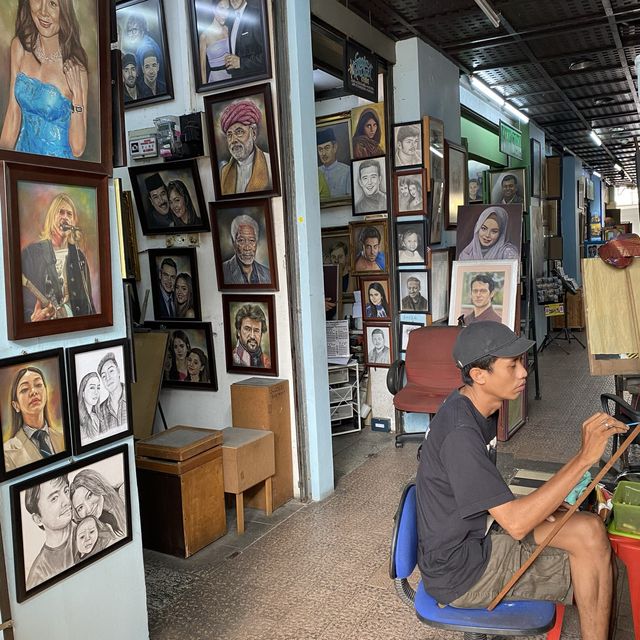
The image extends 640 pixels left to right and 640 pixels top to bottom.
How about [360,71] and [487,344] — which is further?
[360,71]

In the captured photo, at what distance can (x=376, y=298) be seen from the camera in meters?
5.79

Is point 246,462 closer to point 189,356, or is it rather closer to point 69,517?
point 189,356

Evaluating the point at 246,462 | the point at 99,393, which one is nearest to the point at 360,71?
the point at 246,462

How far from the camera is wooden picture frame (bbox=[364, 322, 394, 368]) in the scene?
5785 mm

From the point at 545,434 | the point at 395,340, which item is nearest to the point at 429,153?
the point at 395,340

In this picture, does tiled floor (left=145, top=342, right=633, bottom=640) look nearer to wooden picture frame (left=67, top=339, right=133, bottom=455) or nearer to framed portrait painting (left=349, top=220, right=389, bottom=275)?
wooden picture frame (left=67, top=339, right=133, bottom=455)

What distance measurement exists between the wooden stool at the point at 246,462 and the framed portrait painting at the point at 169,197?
150 centimetres

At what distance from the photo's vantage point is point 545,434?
561 centimetres

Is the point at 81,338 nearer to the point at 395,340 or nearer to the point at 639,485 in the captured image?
the point at 639,485

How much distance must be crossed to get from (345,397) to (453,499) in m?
3.90

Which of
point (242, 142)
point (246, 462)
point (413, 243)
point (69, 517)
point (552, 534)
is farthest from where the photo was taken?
point (413, 243)

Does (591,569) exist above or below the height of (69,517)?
below

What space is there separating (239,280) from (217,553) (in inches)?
69.1

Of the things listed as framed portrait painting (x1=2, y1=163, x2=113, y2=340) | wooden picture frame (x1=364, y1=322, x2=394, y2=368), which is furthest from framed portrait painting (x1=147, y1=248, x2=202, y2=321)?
framed portrait painting (x1=2, y1=163, x2=113, y2=340)
